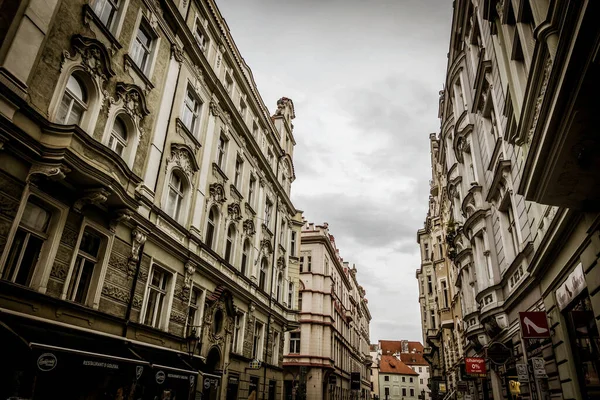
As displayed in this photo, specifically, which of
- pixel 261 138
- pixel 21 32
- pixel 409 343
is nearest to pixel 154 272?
pixel 21 32

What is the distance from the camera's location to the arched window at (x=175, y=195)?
15984mm

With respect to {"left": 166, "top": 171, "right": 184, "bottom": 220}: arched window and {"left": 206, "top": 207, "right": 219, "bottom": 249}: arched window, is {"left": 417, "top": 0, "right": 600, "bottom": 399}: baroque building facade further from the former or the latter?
{"left": 166, "top": 171, "right": 184, "bottom": 220}: arched window

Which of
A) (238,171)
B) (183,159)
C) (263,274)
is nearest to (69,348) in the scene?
(183,159)

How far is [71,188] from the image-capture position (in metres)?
10.2

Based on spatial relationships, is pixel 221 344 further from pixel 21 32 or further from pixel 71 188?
pixel 21 32

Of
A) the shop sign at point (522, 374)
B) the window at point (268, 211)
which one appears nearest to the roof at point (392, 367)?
the window at point (268, 211)

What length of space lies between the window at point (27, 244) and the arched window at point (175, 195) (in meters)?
6.06

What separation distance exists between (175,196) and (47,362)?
8.87 m

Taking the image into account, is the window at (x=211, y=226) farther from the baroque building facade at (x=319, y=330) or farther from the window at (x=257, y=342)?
the baroque building facade at (x=319, y=330)

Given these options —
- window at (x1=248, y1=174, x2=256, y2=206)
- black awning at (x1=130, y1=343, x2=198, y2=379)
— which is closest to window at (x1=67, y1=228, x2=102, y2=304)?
black awning at (x1=130, y1=343, x2=198, y2=379)

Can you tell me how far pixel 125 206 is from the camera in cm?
1180

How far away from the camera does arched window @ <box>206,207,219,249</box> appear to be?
19.0m

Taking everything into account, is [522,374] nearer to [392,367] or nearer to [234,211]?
[234,211]

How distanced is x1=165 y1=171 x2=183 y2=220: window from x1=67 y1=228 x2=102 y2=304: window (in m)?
4.30
